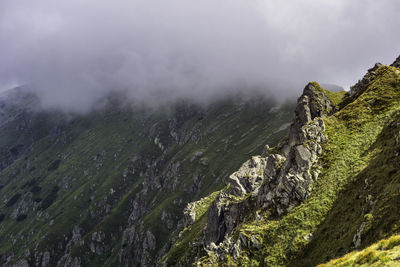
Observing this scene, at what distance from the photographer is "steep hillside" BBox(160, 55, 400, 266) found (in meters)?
32.2

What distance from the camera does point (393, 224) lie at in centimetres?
2600

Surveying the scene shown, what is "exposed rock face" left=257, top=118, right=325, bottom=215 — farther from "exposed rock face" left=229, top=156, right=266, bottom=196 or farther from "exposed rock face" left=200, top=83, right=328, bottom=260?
"exposed rock face" left=229, top=156, right=266, bottom=196

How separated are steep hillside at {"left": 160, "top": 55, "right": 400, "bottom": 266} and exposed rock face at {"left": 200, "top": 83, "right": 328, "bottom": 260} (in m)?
0.19

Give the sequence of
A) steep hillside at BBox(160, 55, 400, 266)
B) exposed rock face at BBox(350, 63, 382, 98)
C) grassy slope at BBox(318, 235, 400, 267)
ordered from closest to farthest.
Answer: grassy slope at BBox(318, 235, 400, 267) < steep hillside at BBox(160, 55, 400, 266) < exposed rock face at BBox(350, 63, 382, 98)

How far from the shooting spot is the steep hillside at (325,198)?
3216cm

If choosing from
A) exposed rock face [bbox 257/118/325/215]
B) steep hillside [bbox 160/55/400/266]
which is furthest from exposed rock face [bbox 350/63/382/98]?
exposed rock face [bbox 257/118/325/215]

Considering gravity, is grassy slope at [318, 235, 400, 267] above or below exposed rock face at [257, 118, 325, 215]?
below

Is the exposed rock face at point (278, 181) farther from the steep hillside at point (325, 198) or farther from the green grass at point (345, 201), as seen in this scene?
the green grass at point (345, 201)

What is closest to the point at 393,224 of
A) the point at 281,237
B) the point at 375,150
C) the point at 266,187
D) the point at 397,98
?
the point at 281,237

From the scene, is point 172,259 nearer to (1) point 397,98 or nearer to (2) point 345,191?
(2) point 345,191

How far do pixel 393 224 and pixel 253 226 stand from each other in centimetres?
2523

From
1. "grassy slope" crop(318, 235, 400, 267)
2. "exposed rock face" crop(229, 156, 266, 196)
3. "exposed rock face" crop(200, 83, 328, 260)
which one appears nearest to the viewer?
"grassy slope" crop(318, 235, 400, 267)

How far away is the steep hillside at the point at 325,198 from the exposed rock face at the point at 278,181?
7.6 inches

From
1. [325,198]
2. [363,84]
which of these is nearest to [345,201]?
[325,198]
